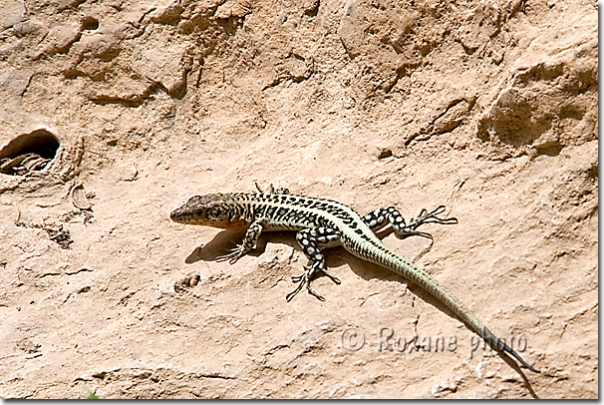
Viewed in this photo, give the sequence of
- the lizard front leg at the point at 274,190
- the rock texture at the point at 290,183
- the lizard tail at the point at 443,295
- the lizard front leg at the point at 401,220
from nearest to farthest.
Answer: the lizard tail at the point at 443,295 < the rock texture at the point at 290,183 < the lizard front leg at the point at 401,220 < the lizard front leg at the point at 274,190

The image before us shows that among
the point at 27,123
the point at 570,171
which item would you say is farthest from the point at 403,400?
the point at 27,123

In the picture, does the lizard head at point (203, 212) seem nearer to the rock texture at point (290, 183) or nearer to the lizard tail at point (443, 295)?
the rock texture at point (290, 183)

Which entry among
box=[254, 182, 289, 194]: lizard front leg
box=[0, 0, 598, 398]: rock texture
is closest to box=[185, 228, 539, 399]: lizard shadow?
box=[0, 0, 598, 398]: rock texture

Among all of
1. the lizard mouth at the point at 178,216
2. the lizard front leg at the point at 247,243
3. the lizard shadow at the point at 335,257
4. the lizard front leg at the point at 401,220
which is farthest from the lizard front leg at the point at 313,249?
the lizard mouth at the point at 178,216

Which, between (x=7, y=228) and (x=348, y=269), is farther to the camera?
(x=7, y=228)

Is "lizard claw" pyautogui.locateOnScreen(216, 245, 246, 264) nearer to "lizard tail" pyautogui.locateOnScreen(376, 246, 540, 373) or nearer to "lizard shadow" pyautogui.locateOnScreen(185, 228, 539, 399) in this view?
"lizard shadow" pyautogui.locateOnScreen(185, 228, 539, 399)

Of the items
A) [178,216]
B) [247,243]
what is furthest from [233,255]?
[178,216]

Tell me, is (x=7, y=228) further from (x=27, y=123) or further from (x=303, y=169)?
(x=303, y=169)
